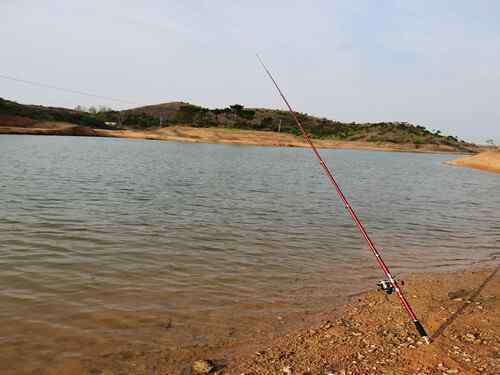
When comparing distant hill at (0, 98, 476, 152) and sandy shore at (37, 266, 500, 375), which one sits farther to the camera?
distant hill at (0, 98, 476, 152)

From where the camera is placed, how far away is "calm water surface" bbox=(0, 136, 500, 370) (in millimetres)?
5312

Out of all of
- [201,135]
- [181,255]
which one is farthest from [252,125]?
[181,255]

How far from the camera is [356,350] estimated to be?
466 cm

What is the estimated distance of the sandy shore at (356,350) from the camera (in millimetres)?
4223

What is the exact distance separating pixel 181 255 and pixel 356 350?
4.54 metres

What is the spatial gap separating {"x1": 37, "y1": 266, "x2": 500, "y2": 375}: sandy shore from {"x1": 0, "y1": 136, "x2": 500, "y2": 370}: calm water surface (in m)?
0.41

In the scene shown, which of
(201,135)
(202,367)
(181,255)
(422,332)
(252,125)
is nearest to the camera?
(202,367)

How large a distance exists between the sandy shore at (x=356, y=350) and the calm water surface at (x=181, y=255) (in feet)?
1.34

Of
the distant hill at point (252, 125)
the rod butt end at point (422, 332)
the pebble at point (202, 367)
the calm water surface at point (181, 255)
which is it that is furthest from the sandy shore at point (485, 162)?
the distant hill at point (252, 125)

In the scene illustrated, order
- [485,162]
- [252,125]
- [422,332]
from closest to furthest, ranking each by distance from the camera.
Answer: [422,332] < [485,162] < [252,125]

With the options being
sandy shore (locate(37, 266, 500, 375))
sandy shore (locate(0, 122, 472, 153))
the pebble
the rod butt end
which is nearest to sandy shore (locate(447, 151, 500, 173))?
sandy shore (locate(0, 122, 472, 153))

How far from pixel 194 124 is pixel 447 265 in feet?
374

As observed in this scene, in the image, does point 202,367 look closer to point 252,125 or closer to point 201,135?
point 201,135

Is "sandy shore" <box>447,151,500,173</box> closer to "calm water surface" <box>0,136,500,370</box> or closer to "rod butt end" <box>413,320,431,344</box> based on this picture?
"calm water surface" <box>0,136,500,370</box>
